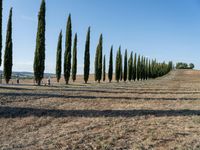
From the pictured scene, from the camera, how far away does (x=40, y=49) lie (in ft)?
125

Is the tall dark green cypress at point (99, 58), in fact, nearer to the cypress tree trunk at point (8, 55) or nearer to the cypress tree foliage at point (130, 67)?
the cypress tree foliage at point (130, 67)

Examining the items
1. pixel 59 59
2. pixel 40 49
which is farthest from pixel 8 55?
pixel 59 59

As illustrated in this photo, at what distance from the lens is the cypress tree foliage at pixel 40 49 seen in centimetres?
3778

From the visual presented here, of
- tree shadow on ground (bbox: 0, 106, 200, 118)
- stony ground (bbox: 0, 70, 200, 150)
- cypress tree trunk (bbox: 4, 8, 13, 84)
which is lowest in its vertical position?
stony ground (bbox: 0, 70, 200, 150)

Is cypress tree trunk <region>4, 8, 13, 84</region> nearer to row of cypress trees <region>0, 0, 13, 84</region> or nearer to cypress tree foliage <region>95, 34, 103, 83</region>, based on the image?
A: row of cypress trees <region>0, 0, 13, 84</region>

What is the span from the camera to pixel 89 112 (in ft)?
48.2

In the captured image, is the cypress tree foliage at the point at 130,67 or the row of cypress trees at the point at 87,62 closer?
the row of cypress trees at the point at 87,62

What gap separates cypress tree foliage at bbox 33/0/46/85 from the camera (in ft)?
124

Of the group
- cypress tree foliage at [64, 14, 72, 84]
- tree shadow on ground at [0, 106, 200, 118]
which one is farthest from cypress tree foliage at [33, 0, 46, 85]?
tree shadow on ground at [0, 106, 200, 118]

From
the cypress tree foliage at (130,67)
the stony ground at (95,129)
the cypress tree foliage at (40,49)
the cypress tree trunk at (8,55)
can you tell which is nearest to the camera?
the stony ground at (95,129)

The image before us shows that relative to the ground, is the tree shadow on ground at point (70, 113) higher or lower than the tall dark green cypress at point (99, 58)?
lower

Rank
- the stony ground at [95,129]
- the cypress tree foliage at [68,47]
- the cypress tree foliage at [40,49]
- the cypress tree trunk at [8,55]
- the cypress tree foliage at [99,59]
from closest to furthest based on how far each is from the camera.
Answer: the stony ground at [95,129] < the cypress tree trunk at [8,55] < the cypress tree foliage at [40,49] < the cypress tree foliage at [68,47] < the cypress tree foliage at [99,59]

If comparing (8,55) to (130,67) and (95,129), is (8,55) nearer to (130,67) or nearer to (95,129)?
(95,129)

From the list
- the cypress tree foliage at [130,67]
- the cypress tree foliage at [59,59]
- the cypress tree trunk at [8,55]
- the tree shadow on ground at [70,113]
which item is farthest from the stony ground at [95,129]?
the cypress tree foliage at [130,67]
